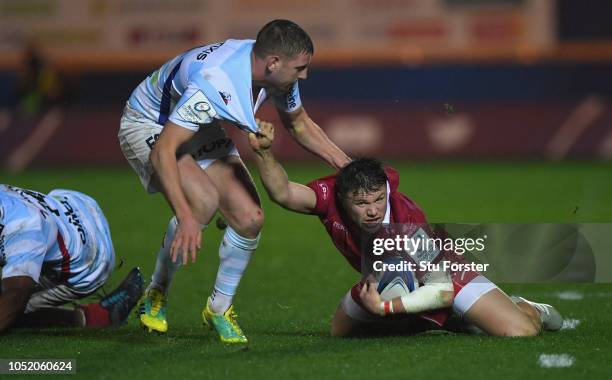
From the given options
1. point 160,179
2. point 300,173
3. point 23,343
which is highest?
point 160,179

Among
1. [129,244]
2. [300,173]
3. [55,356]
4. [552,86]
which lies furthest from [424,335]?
[552,86]

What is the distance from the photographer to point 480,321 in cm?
596

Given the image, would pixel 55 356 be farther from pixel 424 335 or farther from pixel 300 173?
pixel 300 173

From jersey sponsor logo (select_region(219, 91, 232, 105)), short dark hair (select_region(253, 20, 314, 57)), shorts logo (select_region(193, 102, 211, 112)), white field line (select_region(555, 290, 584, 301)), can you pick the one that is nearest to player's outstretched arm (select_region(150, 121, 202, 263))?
shorts logo (select_region(193, 102, 211, 112))

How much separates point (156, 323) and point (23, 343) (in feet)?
2.41

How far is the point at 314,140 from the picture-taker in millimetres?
6684

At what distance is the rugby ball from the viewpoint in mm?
5953

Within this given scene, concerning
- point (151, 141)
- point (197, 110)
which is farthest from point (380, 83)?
point (197, 110)

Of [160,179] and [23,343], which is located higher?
[160,179]

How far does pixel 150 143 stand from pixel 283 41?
978 mm

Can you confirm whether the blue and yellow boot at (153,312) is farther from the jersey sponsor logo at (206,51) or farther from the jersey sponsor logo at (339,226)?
the jersey sponsor logo at (206,51)

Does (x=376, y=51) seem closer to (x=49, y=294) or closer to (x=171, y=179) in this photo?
(x=49, y=294)

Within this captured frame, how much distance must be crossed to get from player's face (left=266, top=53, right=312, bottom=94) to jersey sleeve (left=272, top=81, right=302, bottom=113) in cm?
44

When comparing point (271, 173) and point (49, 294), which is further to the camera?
point (49, 294)
